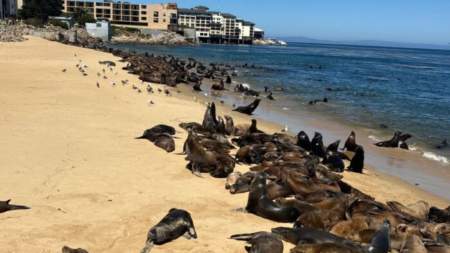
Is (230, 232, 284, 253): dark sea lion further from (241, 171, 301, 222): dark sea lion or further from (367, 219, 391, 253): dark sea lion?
(367, 219, 391, 253): dark sea lion

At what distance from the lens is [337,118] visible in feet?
56.4

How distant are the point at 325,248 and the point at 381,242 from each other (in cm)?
78

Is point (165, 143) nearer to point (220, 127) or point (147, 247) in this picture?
point (220, 127)

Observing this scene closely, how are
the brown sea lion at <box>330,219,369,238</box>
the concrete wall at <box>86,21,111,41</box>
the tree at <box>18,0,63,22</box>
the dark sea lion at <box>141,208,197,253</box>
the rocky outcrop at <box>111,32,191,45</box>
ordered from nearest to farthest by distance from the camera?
the dark sea lion at <box>141,208,197,253</box> < the brown sea lion at <box>330,219,369,238</box> < the tree at <box>18,0,63,22</box> < the concrete wall at <box>86,21,111,41</box> < the rocky outcrop at <box>111,32,191,45</box>

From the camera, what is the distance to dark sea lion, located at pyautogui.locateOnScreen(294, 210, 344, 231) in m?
5.61

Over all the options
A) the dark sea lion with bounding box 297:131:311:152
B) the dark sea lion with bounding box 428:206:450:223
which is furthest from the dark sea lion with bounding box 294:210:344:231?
the dark sea lion with bounding box 297:131:311:152

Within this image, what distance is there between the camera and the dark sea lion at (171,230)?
4.95 metres

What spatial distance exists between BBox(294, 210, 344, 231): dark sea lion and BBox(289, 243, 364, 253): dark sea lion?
0.94 meters

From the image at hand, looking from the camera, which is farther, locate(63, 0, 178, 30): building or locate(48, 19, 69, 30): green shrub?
locate(63, 0, 178, 30): building

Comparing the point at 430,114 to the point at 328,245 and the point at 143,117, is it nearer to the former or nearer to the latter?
the point at 143,117

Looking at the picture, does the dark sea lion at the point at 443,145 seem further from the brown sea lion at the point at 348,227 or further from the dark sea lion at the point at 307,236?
→ the dark sea lion at the point at 307,236

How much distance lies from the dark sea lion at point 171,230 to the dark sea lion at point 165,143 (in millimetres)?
3755

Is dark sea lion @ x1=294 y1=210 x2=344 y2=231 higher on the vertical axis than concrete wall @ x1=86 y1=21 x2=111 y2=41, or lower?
lower

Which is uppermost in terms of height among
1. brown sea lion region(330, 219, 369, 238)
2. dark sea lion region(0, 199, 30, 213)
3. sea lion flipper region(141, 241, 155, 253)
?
dark sea lion region(0, 199, 30, 213)
